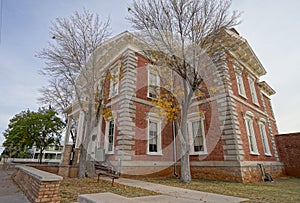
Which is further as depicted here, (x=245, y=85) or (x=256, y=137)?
(x=245, y=85)

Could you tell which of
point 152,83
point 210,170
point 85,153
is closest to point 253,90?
point 210,170

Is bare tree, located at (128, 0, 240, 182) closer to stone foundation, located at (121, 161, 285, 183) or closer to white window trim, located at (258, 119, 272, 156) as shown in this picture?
stone foundation, located at (121, 161, 285, 183)

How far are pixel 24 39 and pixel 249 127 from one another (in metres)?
14.7

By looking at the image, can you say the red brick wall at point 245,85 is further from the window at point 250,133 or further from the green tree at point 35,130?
the green tree at point 35,130

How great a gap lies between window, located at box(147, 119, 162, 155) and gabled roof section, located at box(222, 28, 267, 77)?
6.92 m

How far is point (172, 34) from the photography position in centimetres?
1013

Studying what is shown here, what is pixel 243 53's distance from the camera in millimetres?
14555

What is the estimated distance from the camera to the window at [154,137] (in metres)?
12.2

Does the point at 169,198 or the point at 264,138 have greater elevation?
the point at 264,138

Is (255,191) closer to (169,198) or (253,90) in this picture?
(169,198)

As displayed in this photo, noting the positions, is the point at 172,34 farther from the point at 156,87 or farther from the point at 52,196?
the point at 52,196

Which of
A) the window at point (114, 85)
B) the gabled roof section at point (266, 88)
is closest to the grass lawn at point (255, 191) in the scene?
the window at point (114, 85)

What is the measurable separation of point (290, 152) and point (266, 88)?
6.81 m

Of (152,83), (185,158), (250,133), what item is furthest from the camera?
(152,83)
